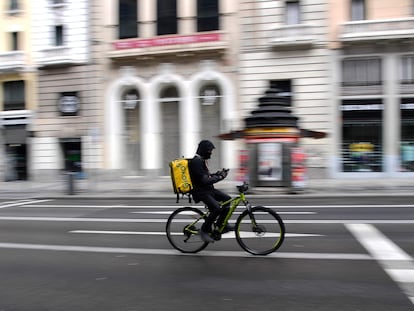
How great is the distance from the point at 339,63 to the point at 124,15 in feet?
38.9

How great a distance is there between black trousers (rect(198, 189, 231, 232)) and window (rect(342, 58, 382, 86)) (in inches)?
670

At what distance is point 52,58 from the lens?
2533 cm

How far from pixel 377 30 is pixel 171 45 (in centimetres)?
1015

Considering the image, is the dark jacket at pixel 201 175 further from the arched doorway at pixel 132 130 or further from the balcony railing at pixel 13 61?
the balcony railing at pixel 13 61

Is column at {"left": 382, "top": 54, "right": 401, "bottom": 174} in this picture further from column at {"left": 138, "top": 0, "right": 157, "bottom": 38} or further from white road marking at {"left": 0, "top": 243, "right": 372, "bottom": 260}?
white road marking at {"left": 0, "top": 243, "right": 372, "bottom": 260}

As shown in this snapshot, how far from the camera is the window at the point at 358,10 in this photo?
21.9 meters

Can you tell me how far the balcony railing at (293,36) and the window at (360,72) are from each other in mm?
2146

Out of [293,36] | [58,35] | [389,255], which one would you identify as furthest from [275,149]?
[58,35]

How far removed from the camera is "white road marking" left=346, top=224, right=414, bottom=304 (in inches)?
207

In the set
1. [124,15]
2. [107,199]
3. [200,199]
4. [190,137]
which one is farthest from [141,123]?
[200,199]

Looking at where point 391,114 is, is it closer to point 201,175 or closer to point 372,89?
point 372,89

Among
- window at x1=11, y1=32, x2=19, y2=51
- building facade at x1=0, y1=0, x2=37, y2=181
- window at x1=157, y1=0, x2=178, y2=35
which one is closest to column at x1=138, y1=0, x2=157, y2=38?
window at x1=157, y1=0, x2=178, y2=35

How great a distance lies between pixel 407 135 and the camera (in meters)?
21.5

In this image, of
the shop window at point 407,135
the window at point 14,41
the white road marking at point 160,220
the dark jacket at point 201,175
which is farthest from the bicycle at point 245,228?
the window at point 14,41
